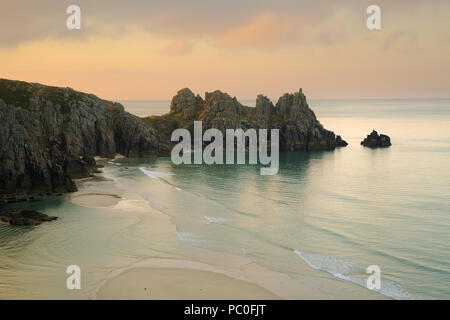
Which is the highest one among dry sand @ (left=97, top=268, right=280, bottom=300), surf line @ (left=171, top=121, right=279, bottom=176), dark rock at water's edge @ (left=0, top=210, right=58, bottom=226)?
surf line @ (left=171, top=121, right=279, bottom=176)

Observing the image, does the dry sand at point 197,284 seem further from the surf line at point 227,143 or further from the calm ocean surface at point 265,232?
the surf line at point 227,143

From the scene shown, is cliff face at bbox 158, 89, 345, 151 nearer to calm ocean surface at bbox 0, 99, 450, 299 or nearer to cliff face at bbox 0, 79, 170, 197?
cliff face at bbox 0, 79, 170, 197

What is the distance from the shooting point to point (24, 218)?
55.5 meters

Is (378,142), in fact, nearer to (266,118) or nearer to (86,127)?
(266,118)

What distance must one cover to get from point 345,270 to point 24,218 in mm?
41763

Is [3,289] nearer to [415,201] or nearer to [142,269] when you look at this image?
[142,269]

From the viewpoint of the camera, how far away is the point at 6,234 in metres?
50.4

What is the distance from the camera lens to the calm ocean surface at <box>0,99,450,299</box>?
124 ft

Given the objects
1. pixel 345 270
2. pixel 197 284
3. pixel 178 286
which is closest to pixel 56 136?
pixel 178 286

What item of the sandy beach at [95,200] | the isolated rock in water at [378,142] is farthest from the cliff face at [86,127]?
the isolated rock in water at [378,142]

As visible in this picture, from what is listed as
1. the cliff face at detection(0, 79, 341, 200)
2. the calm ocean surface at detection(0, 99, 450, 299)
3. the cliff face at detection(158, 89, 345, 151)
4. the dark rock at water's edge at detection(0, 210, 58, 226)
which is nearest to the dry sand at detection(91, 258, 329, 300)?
the calm ocean surface at detection(0, 99, 450, 299)

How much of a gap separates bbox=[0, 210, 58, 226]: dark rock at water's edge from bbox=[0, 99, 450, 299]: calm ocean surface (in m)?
1.80
